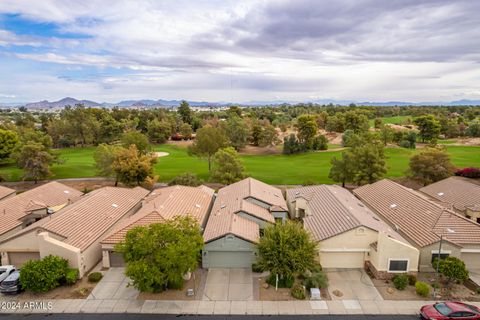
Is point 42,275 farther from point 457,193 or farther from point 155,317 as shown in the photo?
point 457,193

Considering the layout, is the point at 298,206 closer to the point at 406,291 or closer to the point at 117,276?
the point at 406,291

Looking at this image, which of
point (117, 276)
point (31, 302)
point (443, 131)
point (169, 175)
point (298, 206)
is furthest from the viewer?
point (443, 131)

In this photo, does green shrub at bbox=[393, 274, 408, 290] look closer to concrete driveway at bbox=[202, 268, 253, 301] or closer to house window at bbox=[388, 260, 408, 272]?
house window at bbox=[388, 260, 408, 272]

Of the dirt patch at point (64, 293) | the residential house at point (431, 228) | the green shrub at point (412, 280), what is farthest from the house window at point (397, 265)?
the dirt patch at point (64, 293)

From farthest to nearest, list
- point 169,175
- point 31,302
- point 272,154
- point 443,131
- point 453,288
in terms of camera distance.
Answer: point 443,131
point 272,154
point 169,175
point 453,288
point 31,302

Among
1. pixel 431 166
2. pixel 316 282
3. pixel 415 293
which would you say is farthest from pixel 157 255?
pixel 431 166

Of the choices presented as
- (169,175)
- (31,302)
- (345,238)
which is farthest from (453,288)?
(169,175)

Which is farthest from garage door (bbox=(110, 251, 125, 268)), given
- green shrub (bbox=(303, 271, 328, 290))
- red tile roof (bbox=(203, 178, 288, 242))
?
green shrub (bbox=(303, 271, 328, 290))

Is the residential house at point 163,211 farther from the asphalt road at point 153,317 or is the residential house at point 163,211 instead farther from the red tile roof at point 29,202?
the red tile roof at point 29,202
